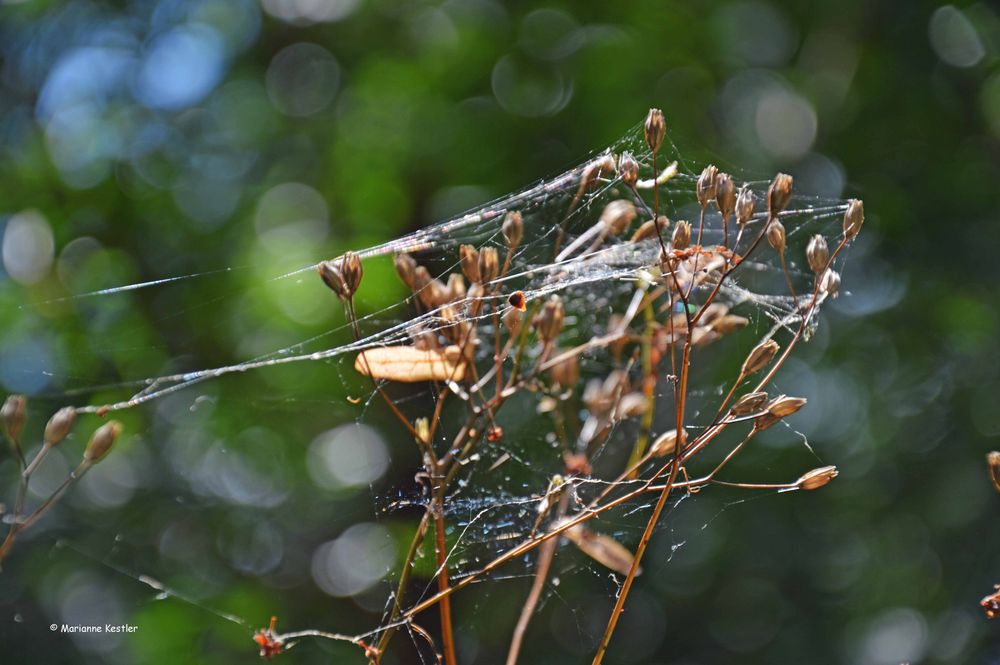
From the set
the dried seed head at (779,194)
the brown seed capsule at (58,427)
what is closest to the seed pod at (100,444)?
the brown seed capsule at (58,427)

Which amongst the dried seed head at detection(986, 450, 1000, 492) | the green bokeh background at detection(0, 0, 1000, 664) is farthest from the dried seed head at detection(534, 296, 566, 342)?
the green bokeh background at detection(0, 0, 1000, 664)

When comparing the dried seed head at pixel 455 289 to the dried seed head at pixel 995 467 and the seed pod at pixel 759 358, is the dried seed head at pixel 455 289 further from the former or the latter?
the dried seed head at pixel 995 467

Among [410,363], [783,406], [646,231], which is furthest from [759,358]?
[410,363]

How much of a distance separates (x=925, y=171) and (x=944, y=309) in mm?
391

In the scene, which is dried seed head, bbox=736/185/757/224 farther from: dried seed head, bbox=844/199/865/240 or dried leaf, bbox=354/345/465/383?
dried leaf, bbox=354/345/465/383

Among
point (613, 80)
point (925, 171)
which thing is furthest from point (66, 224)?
point (925, 171)

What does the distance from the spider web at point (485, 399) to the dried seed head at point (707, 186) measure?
0.04 m

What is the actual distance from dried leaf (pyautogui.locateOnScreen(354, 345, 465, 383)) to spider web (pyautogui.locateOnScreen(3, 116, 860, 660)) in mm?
14

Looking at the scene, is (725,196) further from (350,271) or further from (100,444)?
(100,444)

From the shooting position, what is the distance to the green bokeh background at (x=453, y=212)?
2.08 metres

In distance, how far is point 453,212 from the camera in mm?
2215

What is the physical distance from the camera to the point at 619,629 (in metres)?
2.34

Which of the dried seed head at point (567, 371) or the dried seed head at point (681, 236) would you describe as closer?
the dried seed head at point (681, 236)

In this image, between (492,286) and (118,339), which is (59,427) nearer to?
(492,286)
